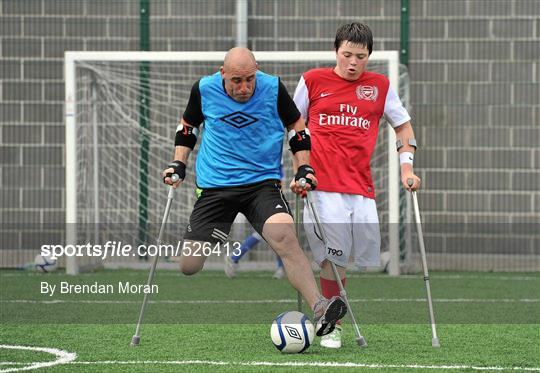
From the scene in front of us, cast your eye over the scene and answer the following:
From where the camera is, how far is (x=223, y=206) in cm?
678

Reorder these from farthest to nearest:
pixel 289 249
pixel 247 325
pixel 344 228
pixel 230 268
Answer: pixel 230 268 < pixel 247 325 < pixel 344 228 < pixel 289 249

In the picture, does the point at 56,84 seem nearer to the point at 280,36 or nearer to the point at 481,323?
the point at 280,36

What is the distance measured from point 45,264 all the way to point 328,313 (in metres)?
6.84

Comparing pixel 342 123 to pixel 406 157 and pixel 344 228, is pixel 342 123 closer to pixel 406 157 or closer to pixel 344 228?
pixel 406 157

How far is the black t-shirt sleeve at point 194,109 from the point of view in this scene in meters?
6.86

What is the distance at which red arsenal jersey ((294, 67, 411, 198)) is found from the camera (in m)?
7.02

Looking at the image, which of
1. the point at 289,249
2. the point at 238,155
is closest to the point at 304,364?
the point at 289,249

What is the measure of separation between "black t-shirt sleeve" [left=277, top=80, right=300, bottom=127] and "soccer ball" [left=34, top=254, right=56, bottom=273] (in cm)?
622

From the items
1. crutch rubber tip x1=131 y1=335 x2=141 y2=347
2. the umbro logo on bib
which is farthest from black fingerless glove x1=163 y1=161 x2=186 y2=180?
crutch rubber tip x1=131 y1=335 x2=141 y2=347

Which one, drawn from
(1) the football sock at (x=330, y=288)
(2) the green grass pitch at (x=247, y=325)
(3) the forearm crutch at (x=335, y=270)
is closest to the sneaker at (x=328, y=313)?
(2) the green grass pitch at (x=247, y=325)

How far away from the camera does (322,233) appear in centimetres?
675

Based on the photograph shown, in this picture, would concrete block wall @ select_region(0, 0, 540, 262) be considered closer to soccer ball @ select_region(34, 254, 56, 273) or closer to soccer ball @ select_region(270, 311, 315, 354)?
soccer ball @ select_region(34, 254, 56, 273)

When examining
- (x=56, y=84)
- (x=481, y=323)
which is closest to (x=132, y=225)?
(x=56, y=84)

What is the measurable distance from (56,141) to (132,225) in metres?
1.37
